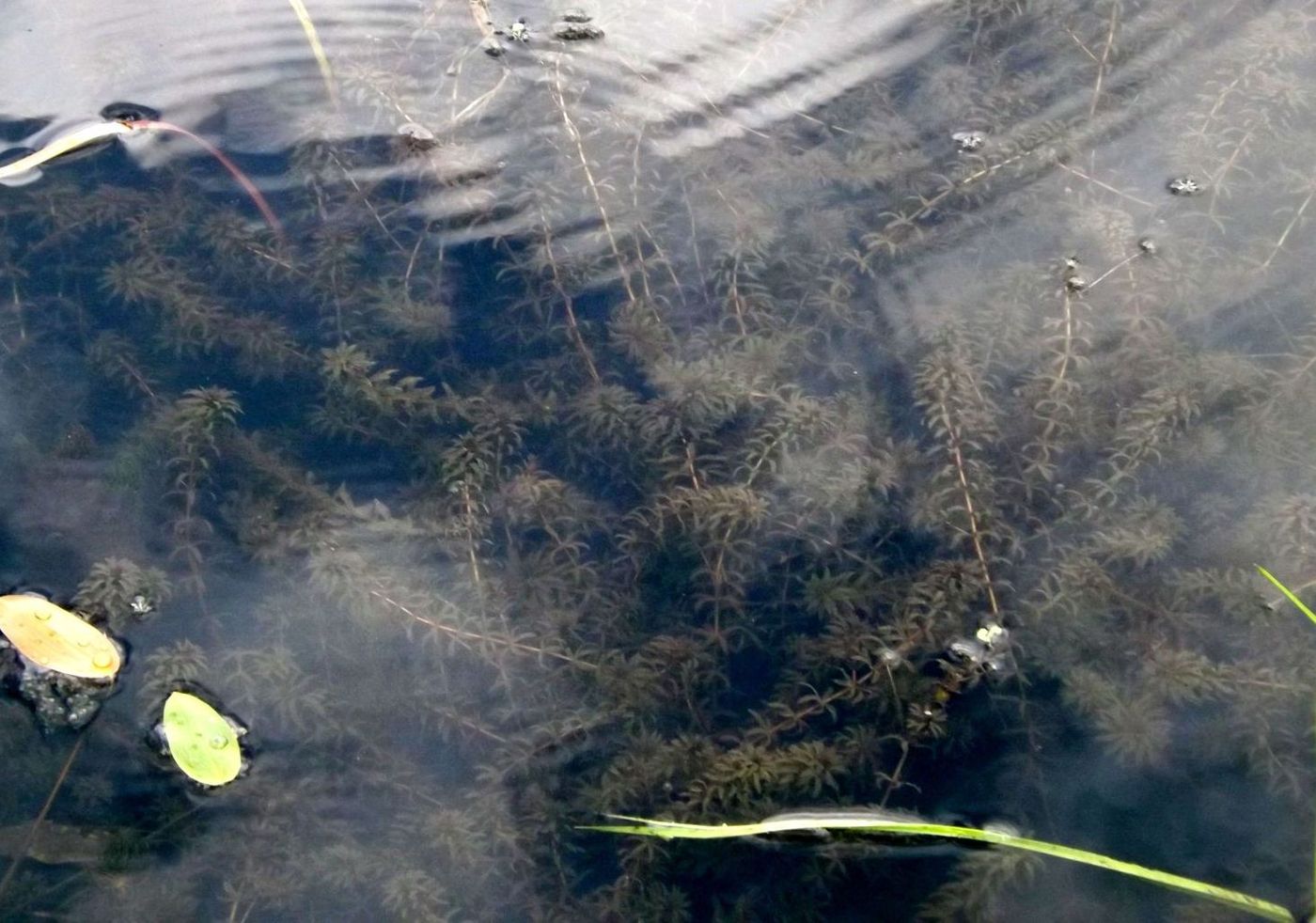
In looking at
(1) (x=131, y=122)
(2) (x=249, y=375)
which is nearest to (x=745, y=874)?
(2) (x=249, y=375)

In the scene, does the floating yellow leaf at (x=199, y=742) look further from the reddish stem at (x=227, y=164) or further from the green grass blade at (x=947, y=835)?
the reddish stem at (x=227, y=164)

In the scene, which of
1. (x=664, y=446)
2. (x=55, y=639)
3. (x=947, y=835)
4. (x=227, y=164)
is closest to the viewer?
(x=947, y=835)

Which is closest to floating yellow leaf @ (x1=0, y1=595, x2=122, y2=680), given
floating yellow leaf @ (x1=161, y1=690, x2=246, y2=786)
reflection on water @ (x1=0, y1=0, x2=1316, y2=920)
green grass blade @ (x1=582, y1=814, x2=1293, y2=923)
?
reflection on water @ (x1=0, y1=0, x2=1316, y2=920)

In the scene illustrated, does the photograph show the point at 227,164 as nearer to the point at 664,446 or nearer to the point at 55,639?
the point at 55,639

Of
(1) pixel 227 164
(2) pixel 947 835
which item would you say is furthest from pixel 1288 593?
(1) pixel 227 164

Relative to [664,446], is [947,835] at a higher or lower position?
lower

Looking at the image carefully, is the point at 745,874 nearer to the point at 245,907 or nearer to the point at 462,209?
the point at 245,907
